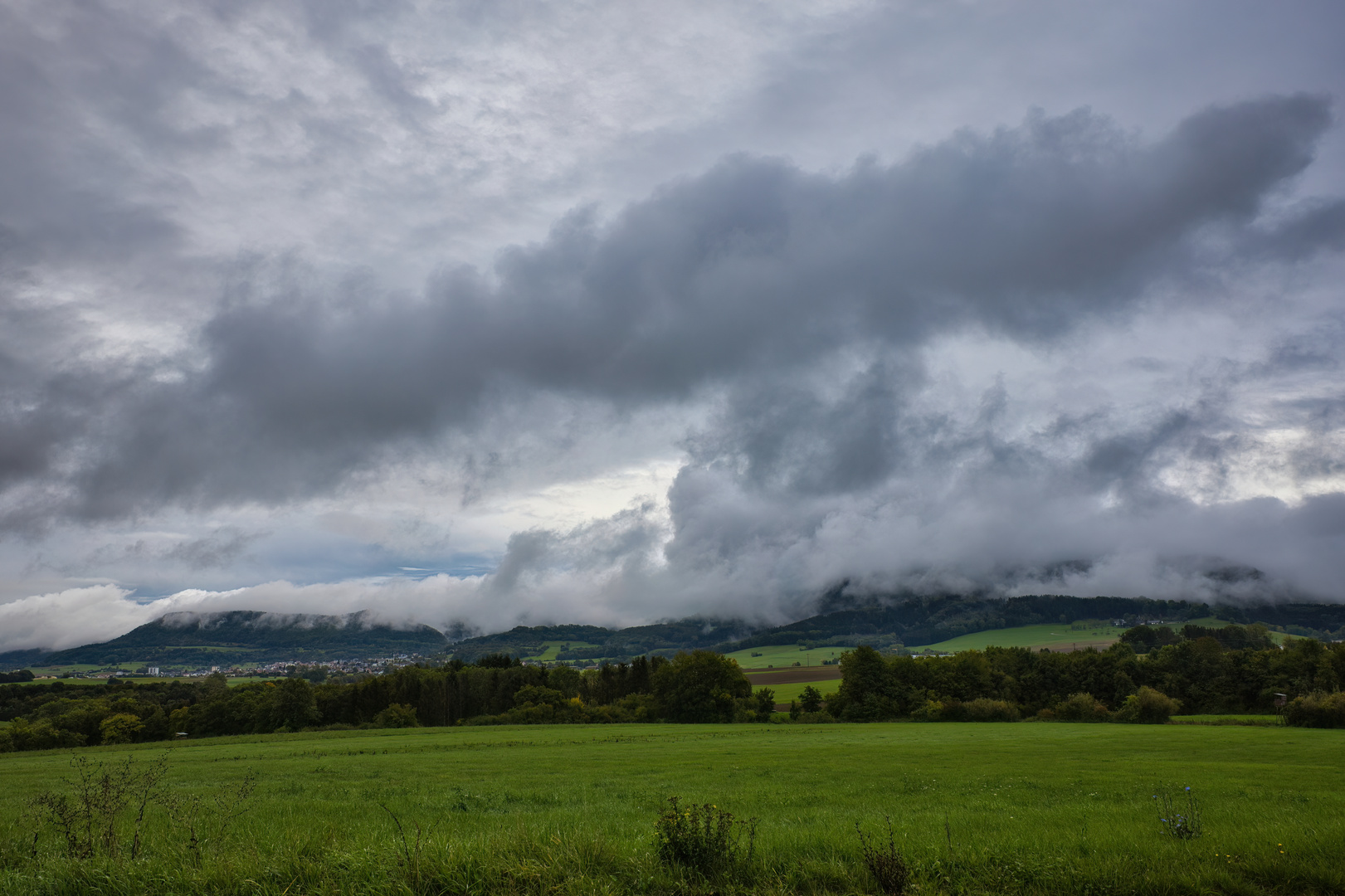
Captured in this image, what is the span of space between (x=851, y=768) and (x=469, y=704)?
109 m

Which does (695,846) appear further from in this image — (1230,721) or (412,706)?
(412,706)

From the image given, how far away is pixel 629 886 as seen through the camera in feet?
28.9

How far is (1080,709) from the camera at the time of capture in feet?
301

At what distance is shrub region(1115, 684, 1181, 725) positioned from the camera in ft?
282

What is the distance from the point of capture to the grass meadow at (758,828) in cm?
879

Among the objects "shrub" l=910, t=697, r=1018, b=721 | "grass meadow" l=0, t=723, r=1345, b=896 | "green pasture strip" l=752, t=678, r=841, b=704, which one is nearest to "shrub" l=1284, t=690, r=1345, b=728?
"shrub" l=910, t=697, r=1018, b=721

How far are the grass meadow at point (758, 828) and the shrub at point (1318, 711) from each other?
37.5m

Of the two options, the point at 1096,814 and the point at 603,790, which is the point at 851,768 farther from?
the point at 1096,814

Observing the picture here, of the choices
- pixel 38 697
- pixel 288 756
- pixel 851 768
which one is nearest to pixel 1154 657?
pixel 851 768

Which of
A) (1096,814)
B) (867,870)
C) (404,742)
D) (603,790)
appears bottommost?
(404,742)

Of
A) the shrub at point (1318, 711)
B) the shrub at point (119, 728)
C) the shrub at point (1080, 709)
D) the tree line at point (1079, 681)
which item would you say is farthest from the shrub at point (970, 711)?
the shrub at point (119, 728)

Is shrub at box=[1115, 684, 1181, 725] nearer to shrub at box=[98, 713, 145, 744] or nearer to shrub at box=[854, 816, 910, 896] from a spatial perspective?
shrub at box=[854, 816, 910, 896]

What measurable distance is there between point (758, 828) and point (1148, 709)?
99320 mm

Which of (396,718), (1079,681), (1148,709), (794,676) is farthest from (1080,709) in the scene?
(396,718)
